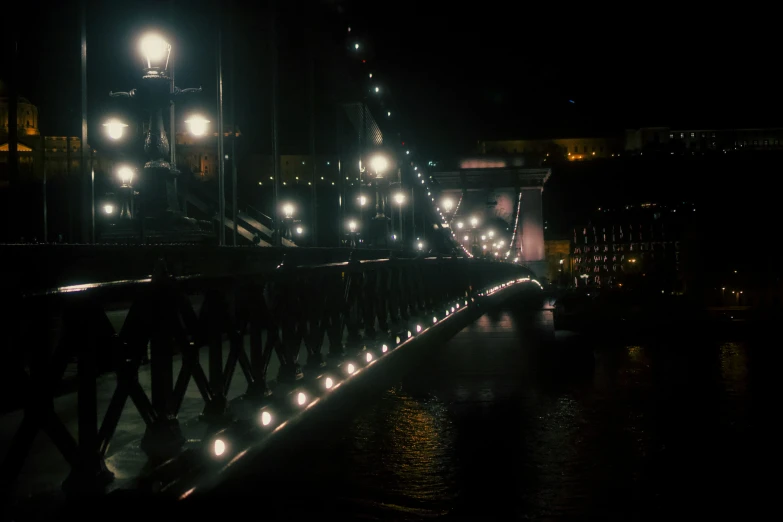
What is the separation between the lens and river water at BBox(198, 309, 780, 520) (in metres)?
5.32

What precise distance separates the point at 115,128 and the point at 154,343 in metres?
12.7

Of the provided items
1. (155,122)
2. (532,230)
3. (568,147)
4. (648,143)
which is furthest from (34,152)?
(648,143)

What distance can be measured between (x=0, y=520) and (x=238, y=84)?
23.0 m

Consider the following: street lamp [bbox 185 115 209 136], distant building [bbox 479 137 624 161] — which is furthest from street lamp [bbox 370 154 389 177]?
distant building [bbox 479 137 624 161]

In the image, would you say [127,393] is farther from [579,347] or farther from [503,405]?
[579,347]

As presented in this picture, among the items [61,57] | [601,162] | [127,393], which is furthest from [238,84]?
[601,162]

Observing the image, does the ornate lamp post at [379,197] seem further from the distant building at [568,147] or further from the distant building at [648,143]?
the distant building at [568,147]

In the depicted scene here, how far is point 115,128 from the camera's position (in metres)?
17.2

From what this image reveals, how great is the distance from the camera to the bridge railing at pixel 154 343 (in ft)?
13.5

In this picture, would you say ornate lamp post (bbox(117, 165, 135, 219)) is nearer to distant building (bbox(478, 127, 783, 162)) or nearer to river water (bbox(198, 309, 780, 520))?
river water (bbox(198, 309, 780, 520))

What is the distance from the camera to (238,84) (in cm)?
2602

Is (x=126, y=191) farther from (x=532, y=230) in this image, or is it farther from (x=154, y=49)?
(x=532, y=230)

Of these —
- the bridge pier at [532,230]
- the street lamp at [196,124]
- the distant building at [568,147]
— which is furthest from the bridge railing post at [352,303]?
the distant building at [568,147]

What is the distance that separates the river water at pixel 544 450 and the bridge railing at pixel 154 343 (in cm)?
71
